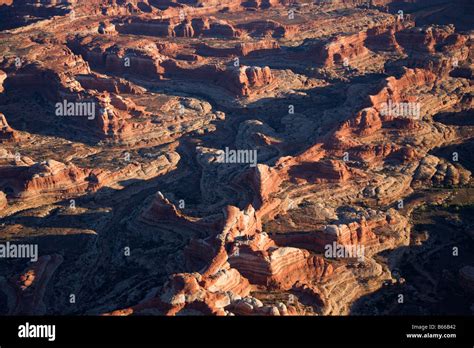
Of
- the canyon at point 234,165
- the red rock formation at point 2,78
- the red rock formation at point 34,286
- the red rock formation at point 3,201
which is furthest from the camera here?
the red rock formation at point 2,78

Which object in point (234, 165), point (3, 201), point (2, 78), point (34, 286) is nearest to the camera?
point (34, 286)

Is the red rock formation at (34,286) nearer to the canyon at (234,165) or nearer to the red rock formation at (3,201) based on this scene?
the canyon at (234,165)

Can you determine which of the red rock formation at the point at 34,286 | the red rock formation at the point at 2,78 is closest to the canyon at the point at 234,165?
the red rock formation at the point at 34,286

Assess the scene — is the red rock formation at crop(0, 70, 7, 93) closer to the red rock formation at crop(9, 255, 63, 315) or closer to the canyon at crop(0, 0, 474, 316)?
the canyon at crop(0, 0, 474, 316)

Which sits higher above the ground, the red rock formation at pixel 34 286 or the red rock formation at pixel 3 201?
the red rock formation at pixel 3 201

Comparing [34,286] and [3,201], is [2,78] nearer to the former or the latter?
[3,201]

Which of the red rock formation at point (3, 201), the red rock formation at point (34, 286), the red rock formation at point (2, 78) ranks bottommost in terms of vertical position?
the red rock formation at point (34, 286)

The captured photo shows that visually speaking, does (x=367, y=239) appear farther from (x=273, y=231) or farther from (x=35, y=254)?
(x=35, y=254)

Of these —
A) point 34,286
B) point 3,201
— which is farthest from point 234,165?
point 34,286

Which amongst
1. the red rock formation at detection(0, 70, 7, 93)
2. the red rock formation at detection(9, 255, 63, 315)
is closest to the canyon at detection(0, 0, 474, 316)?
the red rock formation at detection(9, 255, 63, 315)

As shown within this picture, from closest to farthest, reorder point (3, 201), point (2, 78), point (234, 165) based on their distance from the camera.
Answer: point (3, 201)
point (234, 165)
point (2, 78)

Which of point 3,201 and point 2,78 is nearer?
point 3,201
